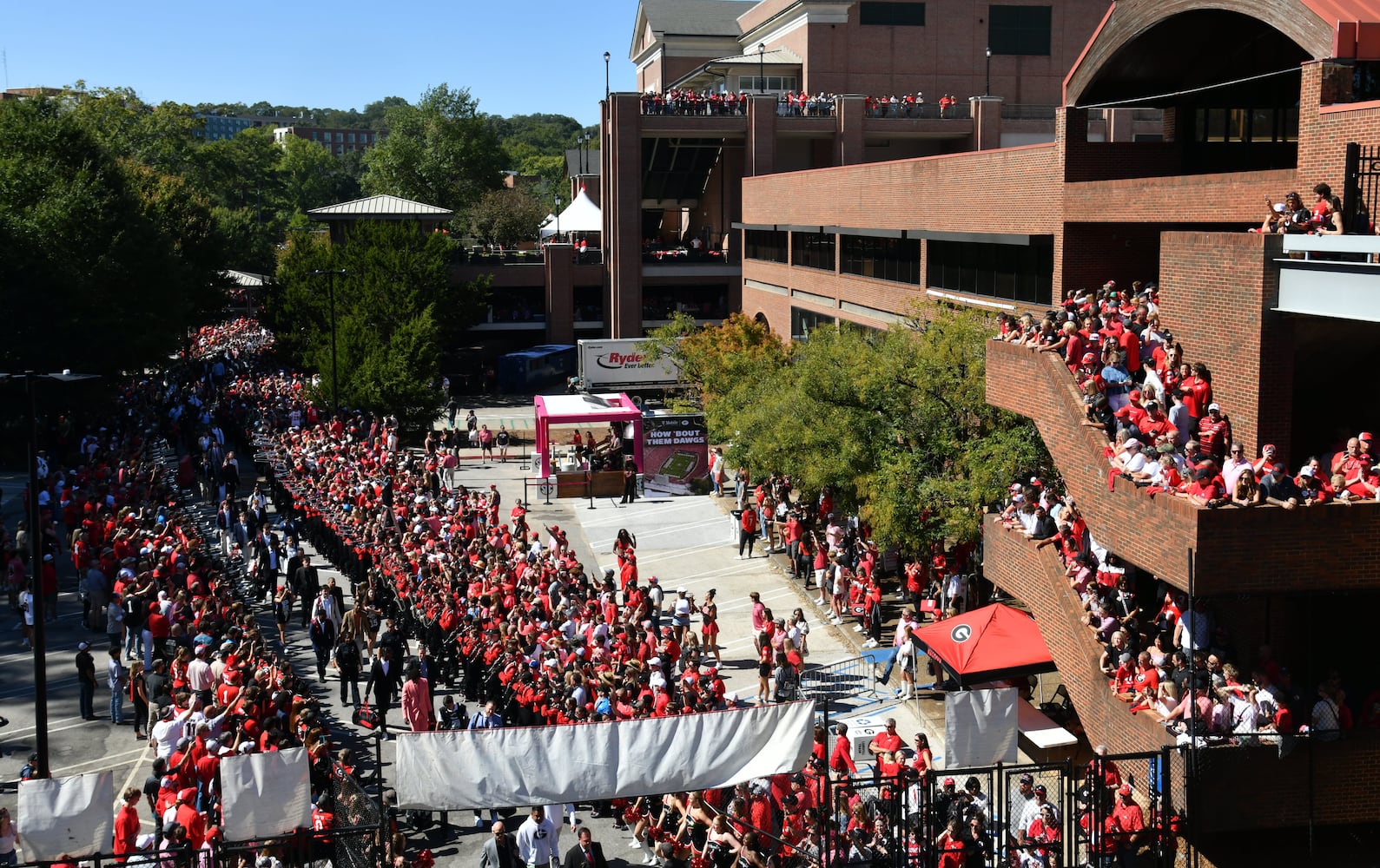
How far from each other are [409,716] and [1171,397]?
11.1 m

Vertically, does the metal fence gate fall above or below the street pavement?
above

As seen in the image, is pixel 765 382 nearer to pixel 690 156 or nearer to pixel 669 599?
pixel 669 599

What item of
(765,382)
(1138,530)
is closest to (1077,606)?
(1138,530)

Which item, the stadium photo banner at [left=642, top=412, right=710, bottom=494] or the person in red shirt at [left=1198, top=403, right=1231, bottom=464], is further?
the stadium photo banner at [left=642, top=412, right=710, bottom=494]

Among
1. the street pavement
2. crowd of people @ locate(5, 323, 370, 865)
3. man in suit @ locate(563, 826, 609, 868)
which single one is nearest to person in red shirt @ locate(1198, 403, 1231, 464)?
Result: the street pavement

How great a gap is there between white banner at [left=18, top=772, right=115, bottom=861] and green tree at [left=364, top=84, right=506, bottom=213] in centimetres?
8667

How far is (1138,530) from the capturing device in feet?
50.2

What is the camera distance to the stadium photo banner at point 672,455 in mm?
38875

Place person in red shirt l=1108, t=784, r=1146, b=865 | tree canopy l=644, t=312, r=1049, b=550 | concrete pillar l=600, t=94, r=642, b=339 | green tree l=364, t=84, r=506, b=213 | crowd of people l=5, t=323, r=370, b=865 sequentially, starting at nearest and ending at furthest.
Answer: person in red shirt l=1108, t=784, r=1146, b=865 → crowd of people l=5, t=323, r=370, b=865 → tree canopy l=644, t=312, r=1049, b=550 → concrete pillar l=600, t=94, r=642, b=339 → green tree l=364, t=84, r=506, b=213

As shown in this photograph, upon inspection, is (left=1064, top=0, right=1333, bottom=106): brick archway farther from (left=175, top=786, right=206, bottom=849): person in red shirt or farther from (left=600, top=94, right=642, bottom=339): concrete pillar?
(left=600, top=94, right=642, bottom=339): concrete pillar

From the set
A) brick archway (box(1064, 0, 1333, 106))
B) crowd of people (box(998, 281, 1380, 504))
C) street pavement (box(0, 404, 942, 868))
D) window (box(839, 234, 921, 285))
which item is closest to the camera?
crowd of people (box(998, 281, 1380, 504))

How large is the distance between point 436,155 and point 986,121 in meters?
48.1

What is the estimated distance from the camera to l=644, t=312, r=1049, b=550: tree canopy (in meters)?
22.3

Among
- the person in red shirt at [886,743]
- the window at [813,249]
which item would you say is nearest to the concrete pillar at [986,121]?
the window at [813,249]
